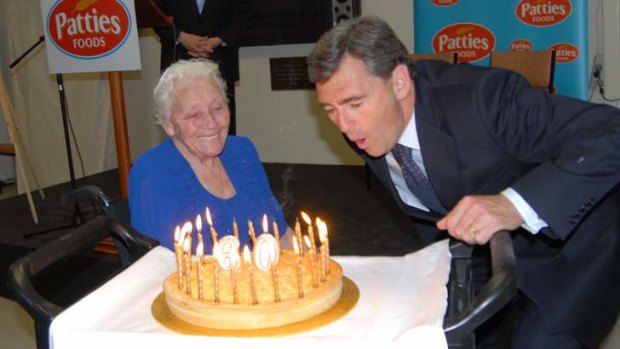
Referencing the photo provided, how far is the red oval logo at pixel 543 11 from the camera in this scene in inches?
181

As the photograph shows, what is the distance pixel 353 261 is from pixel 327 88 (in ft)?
1.41

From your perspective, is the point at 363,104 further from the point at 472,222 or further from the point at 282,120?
the point at 282,120

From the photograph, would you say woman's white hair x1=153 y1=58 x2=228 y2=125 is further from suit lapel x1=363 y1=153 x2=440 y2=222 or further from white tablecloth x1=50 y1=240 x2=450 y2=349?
white tablecloth x1=50 y1=240 x2=450 y2=349

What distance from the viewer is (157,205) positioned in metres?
1.98

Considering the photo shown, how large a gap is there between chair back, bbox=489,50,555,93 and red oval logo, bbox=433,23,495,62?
578 millimetres

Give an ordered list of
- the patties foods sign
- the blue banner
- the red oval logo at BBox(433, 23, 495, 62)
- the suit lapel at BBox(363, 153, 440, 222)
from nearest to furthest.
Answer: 1. the suit lapel at BBox(363, 153, 440, 222)
2. the patties foods sign
3. the blue banner
4. the red oval logo at BBox(433, 23, 495, 62)

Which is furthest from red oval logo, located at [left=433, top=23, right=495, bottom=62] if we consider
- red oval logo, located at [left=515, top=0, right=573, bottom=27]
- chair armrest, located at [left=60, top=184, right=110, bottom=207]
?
chair armrest, located at [left=60, top=184, right=110, bottom=207]

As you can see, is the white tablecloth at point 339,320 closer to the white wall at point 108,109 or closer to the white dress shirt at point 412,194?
the white dress shirt at point 412,194

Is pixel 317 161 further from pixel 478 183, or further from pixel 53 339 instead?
pixel 53 339

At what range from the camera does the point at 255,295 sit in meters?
1.16

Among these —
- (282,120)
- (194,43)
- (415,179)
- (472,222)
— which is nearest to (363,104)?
(415,179)

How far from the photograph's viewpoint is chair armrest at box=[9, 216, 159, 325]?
48.6 inches

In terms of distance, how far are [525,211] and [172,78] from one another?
122 cm

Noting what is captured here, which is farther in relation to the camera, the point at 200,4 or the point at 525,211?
the point at 200,4
